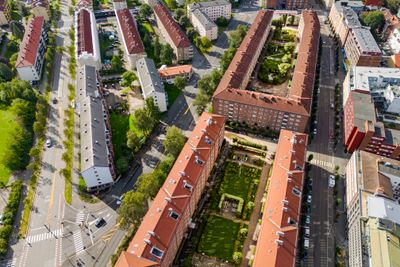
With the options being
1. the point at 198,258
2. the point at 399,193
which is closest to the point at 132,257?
the point at 198,258

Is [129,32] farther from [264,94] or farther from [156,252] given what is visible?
[156,252]

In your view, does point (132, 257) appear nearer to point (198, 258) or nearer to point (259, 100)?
point (198, 258)

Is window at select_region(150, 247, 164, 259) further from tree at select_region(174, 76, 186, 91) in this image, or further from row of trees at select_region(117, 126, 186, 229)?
tree at select_region(174, 76, 186, 91)

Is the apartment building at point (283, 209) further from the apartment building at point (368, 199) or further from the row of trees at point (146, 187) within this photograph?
the row of trees at point (146, 187)

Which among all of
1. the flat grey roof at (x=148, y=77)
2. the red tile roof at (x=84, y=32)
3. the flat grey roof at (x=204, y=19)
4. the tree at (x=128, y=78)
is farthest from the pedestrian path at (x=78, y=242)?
the flat grey roof at (x=204, y=19)

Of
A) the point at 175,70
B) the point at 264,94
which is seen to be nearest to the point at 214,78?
the point at 175,70
